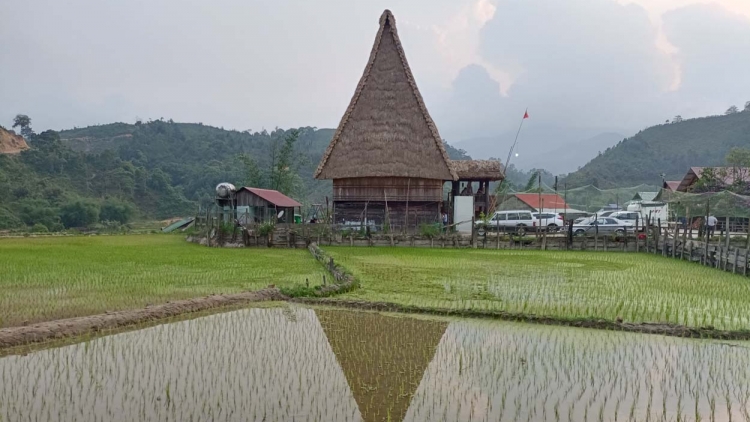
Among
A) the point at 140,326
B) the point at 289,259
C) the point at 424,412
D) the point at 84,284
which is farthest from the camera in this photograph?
the point at 289,259

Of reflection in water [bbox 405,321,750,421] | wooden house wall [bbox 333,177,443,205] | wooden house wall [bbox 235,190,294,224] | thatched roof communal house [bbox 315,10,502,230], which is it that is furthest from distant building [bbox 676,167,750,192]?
A: reflection in water [bbox 405,321,750,421]

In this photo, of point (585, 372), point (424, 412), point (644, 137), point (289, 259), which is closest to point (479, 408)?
point (424, 412)

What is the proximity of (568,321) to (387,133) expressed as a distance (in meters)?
18.8

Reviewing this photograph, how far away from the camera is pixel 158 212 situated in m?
49.1

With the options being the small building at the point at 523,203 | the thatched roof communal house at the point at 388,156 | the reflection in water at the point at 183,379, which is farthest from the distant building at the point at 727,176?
the reflection in water at the point at 183,379

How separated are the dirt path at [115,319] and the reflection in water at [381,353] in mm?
1527

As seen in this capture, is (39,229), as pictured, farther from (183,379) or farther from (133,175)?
(183,379)

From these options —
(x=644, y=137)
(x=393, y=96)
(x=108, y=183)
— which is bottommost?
(x=108, y=183)

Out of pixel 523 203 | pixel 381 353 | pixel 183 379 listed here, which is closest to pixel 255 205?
pixel 523 203

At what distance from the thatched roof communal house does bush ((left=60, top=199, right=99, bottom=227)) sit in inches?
832

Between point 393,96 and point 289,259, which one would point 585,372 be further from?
point 393,96

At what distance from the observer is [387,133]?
85.4 feet

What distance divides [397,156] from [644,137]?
66.0 meters

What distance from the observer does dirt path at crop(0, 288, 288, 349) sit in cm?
659
